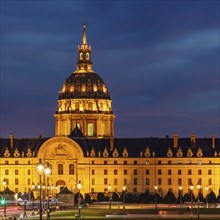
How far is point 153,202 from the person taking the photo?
641 feet

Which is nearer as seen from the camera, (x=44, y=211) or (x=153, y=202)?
(x=44, y=211)

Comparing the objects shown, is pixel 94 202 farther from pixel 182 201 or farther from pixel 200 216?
pixel 200 216

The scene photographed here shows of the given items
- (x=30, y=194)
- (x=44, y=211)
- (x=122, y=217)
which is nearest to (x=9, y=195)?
(x=30, y=194)

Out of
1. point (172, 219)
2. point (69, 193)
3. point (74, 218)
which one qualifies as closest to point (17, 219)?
point (74, 218)

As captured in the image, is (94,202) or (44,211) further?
(94,202)

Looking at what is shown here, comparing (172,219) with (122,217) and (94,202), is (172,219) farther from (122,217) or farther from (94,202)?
(94,202)

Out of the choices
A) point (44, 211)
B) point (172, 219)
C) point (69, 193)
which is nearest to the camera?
point (172, 219)

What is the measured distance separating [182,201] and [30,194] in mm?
23765

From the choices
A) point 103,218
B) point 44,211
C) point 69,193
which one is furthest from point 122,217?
point 69,193

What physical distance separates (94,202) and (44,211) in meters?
46.1

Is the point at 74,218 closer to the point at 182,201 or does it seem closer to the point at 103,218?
the point at 103,218

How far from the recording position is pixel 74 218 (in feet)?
436

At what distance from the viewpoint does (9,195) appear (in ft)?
649

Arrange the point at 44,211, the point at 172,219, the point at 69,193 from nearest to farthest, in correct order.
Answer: the point at 172,219 → the point at 44,211 → the point at 69,193
